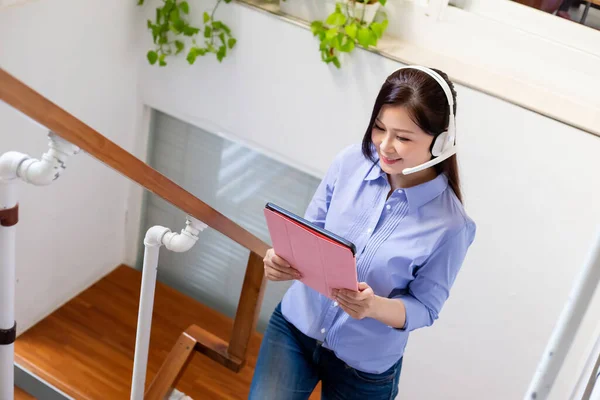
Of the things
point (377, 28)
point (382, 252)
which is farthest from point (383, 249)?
point (377, 28)

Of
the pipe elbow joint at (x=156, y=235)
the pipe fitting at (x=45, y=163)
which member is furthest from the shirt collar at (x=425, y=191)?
the pipe fitting at (x=45, y=163)

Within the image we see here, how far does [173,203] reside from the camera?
1332mm

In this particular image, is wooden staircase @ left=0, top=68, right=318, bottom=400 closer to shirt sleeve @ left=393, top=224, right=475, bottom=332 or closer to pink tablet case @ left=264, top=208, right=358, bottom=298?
pink tablet case @ left=264, top=208, right=358, bottom=298

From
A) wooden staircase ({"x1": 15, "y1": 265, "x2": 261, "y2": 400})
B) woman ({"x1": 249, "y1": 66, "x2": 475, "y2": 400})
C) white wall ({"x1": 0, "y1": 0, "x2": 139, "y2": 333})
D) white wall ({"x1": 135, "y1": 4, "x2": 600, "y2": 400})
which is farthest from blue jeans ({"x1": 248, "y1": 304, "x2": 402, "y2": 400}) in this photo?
white wall ({"x1": 0, "y1": 0, "x2": 139, "y2": 333})

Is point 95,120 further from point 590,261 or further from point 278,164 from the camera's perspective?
point 590,261

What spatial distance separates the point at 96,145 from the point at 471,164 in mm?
1564

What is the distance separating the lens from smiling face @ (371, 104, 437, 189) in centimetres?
146

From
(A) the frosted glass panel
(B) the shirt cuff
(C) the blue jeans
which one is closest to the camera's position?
(B) the shirt cuff

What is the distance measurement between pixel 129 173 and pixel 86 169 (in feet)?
5.94

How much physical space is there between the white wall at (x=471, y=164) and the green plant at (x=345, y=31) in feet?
0.21

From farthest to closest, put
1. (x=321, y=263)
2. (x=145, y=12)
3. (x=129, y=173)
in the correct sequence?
1. (x=145, y=12)
2. (x=321, y=263)
3. (x=129, y=173)

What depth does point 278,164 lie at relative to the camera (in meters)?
2.98

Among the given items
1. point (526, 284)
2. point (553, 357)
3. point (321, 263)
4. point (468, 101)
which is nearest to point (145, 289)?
point (321, 263)

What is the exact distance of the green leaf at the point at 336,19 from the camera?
2.42m
